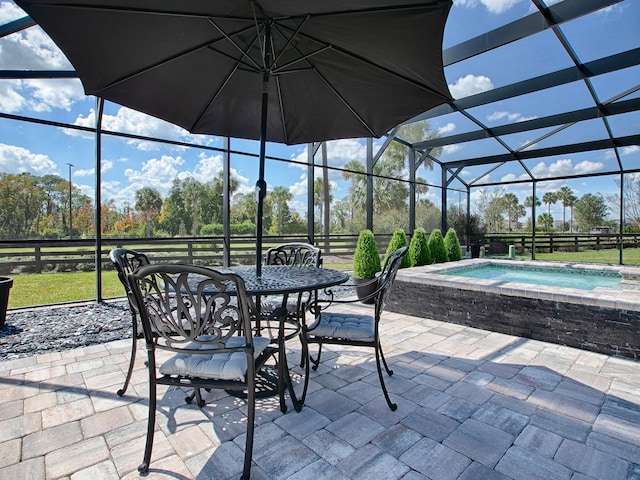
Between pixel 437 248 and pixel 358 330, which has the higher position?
pixel 437 248

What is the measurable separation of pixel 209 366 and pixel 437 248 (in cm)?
600

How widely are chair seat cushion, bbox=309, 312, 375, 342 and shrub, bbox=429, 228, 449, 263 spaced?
4853 mm

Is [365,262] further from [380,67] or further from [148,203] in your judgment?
[148,203]

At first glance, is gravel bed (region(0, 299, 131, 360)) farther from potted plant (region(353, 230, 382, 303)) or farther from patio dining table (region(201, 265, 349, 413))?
potted plant (region(353, 230, 382, 303))

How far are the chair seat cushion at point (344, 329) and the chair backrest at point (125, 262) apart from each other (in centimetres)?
106

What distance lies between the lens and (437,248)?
6809 millimetres

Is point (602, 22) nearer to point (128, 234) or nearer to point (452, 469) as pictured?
point (452, 469)

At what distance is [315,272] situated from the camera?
2420 mm

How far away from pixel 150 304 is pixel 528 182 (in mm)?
9918

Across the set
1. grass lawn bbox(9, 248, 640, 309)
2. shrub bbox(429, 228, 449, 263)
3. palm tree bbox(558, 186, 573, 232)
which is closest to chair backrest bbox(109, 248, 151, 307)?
grass lawn bbox(9, 248, 640, 309)

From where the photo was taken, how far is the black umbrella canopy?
71.7 inches

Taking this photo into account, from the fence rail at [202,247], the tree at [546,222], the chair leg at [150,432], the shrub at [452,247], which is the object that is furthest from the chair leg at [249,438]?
the tree at [546,222]

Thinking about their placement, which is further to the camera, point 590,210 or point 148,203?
point 590,210

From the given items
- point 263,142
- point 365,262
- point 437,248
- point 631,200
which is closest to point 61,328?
point 263,142
